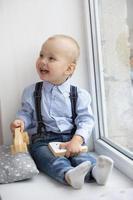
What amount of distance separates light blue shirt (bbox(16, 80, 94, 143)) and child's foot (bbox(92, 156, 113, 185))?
24 cm

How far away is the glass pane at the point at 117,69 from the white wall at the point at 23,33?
0.12m

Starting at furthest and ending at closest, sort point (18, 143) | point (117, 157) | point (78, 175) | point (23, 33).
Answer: point (23, 33) < point (117, 157) < point (18, 143) < point (78, 175)

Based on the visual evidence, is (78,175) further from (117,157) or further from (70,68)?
(70,68)

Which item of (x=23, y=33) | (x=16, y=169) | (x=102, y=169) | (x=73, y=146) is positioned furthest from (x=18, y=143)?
(x=23, y=33)

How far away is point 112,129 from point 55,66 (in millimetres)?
388

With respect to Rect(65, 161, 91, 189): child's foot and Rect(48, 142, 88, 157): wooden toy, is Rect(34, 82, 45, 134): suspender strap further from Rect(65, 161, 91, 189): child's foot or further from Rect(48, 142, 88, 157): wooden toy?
Rect(65, 161, 91, 189): child's foot

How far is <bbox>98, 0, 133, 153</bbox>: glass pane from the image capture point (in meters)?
1.38

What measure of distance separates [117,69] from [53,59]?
29 centimetres

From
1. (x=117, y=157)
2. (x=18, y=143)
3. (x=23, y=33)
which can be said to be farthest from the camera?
(x=23, y=33)

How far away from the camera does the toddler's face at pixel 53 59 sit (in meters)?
1.33

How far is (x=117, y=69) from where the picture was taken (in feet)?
4.81

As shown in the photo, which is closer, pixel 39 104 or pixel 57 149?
pixel 57 149

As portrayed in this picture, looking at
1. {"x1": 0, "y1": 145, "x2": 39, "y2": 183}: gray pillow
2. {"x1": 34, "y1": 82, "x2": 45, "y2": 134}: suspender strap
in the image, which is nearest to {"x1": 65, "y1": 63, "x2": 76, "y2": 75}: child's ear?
{"x1": 34, "y1": 82, "x2": 45, "y2": 134}: suspender strap

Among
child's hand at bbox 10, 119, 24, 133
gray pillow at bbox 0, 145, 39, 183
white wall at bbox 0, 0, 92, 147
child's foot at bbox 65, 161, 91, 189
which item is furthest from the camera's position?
white wall at bbox 0, 0, 92, 147
